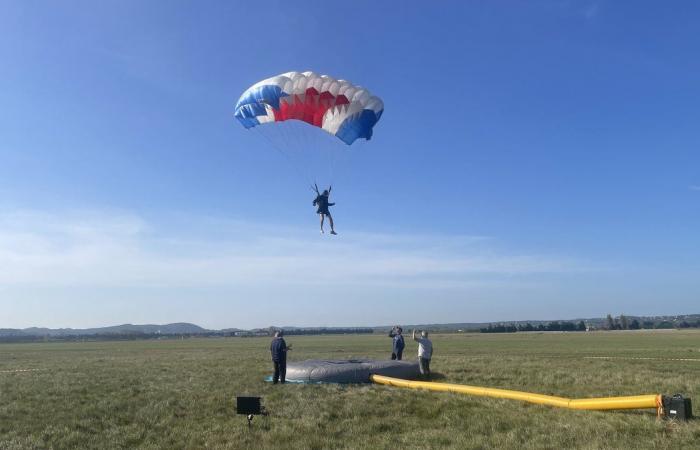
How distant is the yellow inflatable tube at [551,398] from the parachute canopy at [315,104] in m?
8.60

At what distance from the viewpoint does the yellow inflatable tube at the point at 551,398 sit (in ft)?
35.2

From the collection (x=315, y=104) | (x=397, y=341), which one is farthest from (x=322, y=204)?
(x=397, y=341)

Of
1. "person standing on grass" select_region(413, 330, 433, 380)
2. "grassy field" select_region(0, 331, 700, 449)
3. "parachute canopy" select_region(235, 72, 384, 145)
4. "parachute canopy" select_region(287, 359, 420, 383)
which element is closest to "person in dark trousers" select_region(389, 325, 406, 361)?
A: "person standing on grass" select_region(413, 330, 433, 380)

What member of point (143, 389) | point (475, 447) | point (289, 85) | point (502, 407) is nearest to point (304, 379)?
point (143, 389)

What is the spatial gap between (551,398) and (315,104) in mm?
11988

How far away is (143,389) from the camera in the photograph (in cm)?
1602

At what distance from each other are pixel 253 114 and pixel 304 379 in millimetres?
9285

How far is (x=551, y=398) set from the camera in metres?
12.5

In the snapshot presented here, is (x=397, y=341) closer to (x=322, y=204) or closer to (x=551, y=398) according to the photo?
(x=322, y=204)

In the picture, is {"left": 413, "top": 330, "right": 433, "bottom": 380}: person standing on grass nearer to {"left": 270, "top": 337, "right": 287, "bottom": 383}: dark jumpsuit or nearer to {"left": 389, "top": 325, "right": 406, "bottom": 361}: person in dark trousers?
{"left": 389, "top": 325, "right": 406, "bottom": 361}: person in dark trousers

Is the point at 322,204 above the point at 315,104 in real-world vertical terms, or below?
below

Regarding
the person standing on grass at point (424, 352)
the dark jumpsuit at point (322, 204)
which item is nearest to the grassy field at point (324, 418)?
the person standing on grass at point (424, 352)

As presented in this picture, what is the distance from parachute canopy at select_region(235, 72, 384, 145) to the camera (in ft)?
64.1

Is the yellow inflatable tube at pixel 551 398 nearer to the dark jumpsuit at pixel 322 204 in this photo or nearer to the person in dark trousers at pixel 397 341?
the person in dark trousers at pixel 397 341
